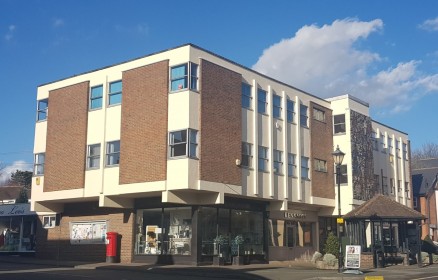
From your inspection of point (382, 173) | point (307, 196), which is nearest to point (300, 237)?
point (307, 196)

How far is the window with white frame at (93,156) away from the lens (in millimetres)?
30562

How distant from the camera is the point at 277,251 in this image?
3338 cm

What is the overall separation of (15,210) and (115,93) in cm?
1580

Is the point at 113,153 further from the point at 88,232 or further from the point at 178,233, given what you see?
the point at 88,232

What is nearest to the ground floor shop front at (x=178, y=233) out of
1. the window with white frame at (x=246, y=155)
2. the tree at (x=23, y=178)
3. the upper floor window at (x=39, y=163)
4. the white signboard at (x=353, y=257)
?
the window with white frame at (x=246, y=155)

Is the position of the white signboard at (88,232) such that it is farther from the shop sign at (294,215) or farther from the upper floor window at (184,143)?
the shop sign at (294,215)

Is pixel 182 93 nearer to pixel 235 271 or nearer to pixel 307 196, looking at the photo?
pixel 235 271

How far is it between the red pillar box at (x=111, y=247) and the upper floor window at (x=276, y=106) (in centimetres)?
1225

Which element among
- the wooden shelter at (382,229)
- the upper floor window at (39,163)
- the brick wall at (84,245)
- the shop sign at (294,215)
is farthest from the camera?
the shop sign at (294,215)

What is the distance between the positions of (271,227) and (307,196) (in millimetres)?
3623

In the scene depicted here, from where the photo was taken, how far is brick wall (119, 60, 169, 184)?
2722cm

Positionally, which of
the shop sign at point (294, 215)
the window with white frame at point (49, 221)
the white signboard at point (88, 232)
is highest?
the shop sign at point (294, 215)

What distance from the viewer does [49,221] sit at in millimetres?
34875

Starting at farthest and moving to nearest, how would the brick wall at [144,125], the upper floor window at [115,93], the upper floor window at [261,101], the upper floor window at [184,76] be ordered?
the upper floor window at [261,101] < the upper floor window at [115,93] < the brick wall at [144,125] < the upper floor window at [184,76]
